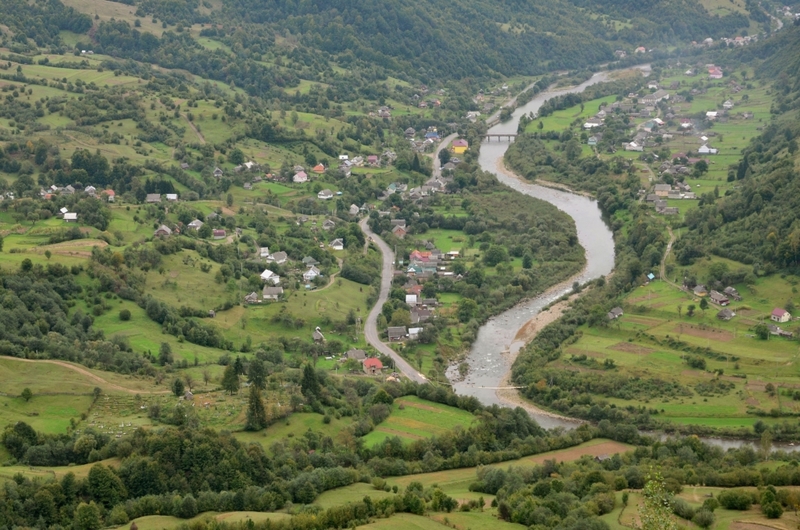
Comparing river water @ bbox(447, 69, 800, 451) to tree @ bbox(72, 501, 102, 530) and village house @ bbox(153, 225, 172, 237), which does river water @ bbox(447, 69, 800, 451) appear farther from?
tree @ bbox(72, 501, 102, 530)

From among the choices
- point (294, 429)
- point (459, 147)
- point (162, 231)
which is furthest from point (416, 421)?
point (459, 147)

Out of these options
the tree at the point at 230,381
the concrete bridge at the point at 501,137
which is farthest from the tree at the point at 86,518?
the concrete bridge at the point at 501,137

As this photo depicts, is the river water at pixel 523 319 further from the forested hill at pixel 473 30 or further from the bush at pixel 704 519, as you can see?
the forested hill at pixel 473 30

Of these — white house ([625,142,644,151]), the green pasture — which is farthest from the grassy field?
white house ([625,142,644,151])

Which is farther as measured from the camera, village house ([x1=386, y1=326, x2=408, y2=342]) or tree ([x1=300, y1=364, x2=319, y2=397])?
village house ([x1=386, y1=326, x2=408, y2=342])

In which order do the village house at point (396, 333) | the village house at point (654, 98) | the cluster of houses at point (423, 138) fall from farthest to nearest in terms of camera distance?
1. the village house at point (654, 98)
2. the cluster of houses at point (423, 138)
3. the village house at point (396, 333)

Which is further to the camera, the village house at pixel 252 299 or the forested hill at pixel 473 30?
the forested hill at pixel 473 30

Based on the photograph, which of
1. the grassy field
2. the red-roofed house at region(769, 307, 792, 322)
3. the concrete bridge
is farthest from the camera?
the concrete bridge
